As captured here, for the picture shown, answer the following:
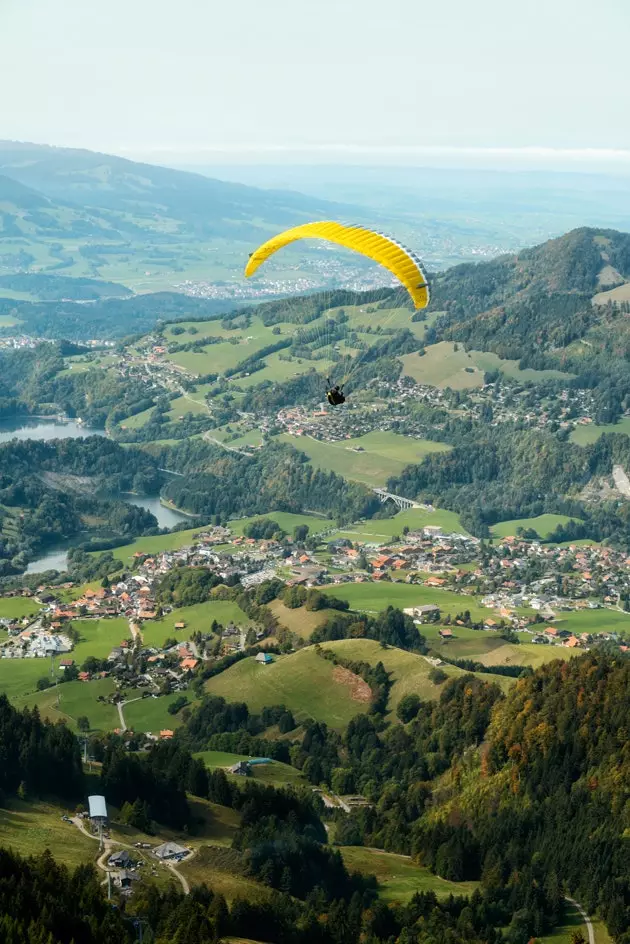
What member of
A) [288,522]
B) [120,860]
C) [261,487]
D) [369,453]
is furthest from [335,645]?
[369,453]

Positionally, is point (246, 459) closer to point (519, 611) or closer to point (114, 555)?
point (114, 555)

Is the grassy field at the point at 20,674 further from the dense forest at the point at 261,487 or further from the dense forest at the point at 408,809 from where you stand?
the dense forest at the point at 261,487

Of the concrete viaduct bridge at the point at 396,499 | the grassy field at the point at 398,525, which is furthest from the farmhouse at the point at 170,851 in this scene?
the concrete viaduct bridge at the point at 396,499

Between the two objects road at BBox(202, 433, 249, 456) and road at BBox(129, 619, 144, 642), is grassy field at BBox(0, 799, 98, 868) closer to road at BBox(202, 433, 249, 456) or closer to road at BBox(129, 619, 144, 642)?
road at BBox(129, 619, 144, 642)

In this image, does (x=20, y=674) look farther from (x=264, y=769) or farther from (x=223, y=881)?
(x=223, y=881)

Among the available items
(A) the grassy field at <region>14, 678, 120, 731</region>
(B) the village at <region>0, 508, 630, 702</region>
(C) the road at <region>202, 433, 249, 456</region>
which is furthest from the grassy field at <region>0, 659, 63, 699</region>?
(C) the road at <region>202, 433, 249, 456</region>

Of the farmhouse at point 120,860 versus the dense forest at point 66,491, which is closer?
the farmhouse at point 120,860
